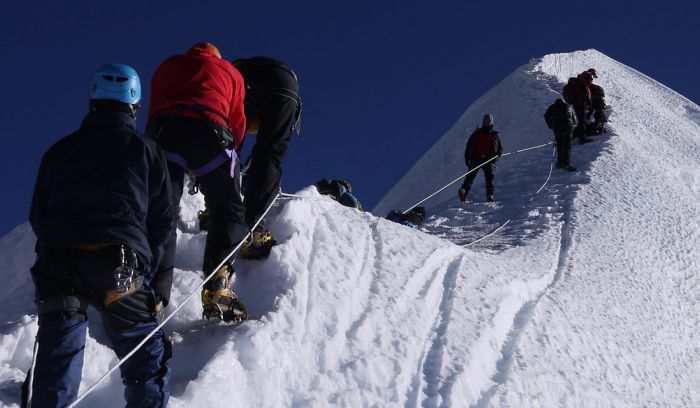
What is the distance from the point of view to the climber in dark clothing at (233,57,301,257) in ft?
15.8

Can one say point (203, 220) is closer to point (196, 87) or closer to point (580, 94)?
point (196, 87)

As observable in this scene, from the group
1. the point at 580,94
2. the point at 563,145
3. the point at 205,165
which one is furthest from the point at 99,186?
the point at 580,94

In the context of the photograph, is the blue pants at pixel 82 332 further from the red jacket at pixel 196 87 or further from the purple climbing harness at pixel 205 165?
the red jacket at pixel 196 87

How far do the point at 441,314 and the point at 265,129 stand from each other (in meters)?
2.11

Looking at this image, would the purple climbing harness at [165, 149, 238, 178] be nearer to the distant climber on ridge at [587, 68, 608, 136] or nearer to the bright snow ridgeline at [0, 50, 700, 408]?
the bright snow ridgeline at [0, 50, 700, 408]

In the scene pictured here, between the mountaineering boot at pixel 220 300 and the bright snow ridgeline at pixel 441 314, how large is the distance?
99mm

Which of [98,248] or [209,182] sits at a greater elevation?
[209,182]

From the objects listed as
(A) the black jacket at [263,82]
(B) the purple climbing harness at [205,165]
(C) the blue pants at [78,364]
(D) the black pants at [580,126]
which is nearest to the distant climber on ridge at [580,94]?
(D) the black pants at [580,126]

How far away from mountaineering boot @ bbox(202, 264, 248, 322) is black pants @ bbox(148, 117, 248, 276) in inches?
3.1

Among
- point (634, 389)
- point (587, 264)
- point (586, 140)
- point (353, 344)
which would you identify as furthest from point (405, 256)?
point (586, 140)

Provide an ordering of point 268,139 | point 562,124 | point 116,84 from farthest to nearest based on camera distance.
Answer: point 562,124 → point 268,139 → point 116,84

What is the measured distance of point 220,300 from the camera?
13.6ft

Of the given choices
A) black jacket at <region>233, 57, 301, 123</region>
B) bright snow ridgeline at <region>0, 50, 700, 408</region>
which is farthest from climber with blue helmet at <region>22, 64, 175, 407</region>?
black jacket at <region>233, 57, 301, 123</region>

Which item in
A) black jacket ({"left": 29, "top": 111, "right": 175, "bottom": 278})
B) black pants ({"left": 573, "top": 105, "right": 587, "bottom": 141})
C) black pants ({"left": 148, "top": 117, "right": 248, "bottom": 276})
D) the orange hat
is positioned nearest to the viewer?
black jacket ({"left": 29, "top": 111, "right": 175, "bottom": 278})
